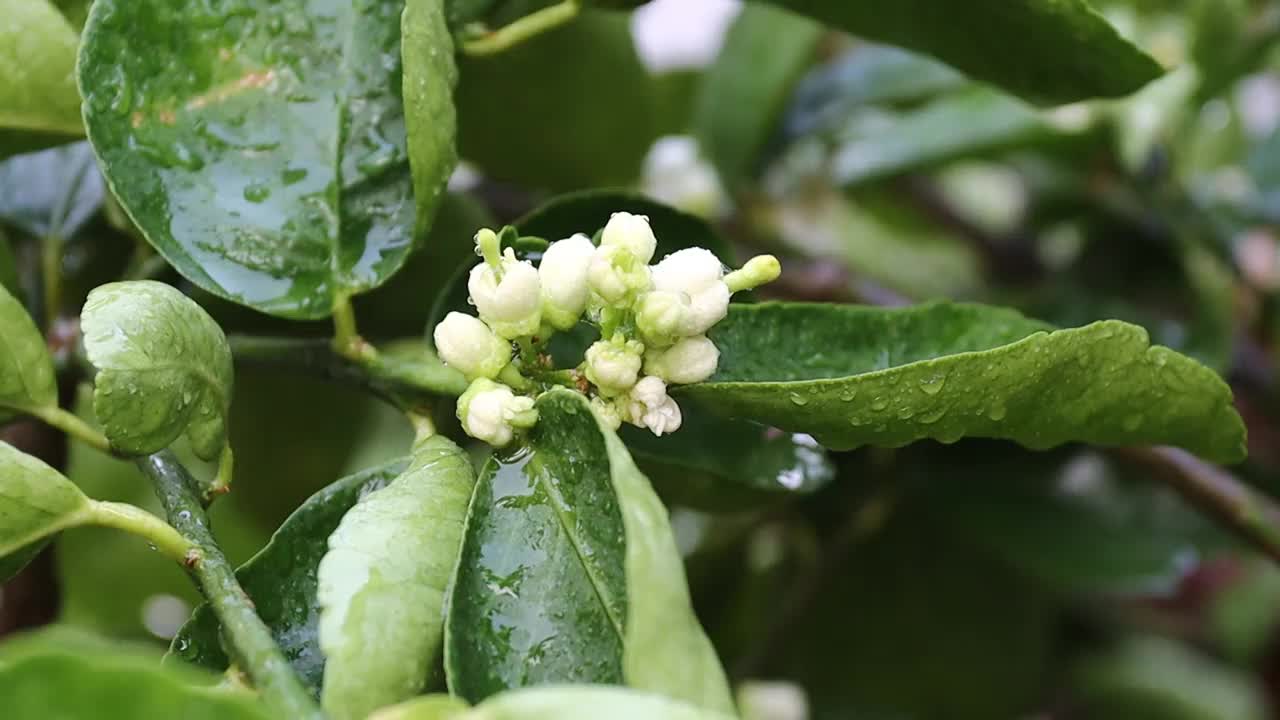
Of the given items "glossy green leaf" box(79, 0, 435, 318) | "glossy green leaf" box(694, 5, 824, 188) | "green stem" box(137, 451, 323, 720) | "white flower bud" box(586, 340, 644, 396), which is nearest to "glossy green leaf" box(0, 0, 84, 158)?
"glossy green leaf" box(79, 0, 435, 318)

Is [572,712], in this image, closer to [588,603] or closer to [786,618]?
[588,603]

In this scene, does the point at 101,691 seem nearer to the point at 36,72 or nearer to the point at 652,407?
the point at 652,407

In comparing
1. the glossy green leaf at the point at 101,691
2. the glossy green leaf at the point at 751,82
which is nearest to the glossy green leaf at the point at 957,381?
the glossy green leaf at the point at 101,691

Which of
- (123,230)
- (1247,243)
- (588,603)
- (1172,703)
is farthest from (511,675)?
(1247,243)

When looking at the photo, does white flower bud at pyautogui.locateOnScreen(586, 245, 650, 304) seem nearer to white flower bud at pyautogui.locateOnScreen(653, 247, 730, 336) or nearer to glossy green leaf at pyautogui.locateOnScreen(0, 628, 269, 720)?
white flower bud at pyautogui.locateOnScreen(653, 247, 730, 336)

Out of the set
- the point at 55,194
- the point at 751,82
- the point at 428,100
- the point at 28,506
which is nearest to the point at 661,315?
the point at 428,100
